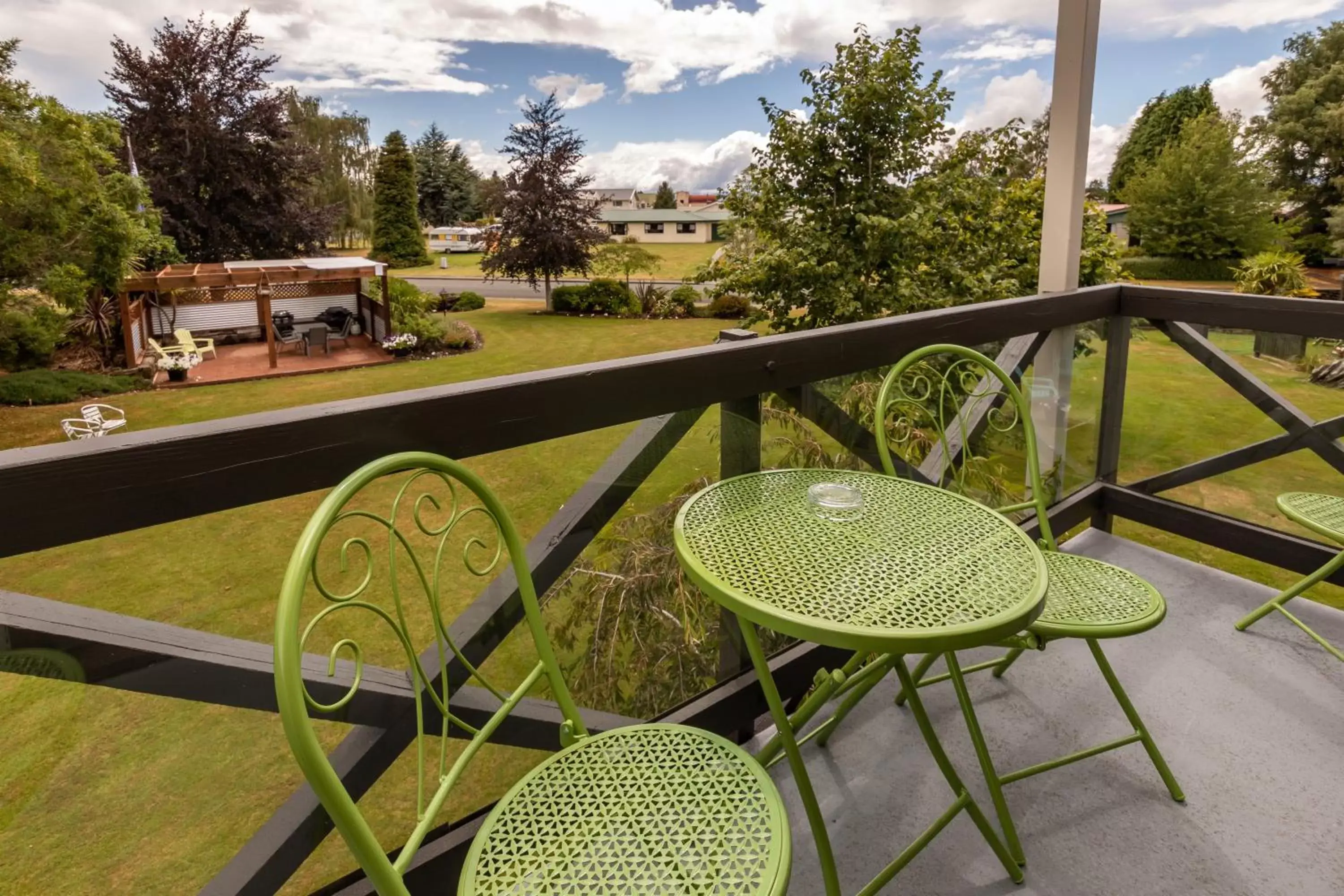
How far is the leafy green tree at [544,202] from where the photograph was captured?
16.2m

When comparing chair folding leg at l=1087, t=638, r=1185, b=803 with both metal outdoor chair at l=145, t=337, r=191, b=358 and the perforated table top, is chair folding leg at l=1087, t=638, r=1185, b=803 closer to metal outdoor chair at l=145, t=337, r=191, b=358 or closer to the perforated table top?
the perforated table top

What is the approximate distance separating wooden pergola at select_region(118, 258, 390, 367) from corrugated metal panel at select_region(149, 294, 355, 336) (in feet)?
0.74

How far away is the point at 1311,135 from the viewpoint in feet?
60.6

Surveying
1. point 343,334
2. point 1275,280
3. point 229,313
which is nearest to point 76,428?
point 229,313

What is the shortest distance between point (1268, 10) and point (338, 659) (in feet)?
52.4

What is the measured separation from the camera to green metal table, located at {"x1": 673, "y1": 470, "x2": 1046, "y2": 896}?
0.90m

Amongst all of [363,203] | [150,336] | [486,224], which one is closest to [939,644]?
[150,336]

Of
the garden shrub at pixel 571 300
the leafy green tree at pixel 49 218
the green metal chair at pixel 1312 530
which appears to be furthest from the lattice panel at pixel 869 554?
the garden shrub at pixel 571 300

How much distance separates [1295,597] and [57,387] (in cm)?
1329

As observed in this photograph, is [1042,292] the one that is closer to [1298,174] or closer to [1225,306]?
[1225,306]

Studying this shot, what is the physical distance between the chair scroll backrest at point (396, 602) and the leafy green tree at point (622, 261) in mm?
17117

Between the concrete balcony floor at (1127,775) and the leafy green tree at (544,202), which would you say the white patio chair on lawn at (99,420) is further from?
the leafy green tree at (544,202)

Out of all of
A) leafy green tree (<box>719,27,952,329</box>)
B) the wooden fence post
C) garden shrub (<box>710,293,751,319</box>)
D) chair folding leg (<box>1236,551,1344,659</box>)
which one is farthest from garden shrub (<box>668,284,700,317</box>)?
chair folding leg (<box>1236,551,1344,659</box>)

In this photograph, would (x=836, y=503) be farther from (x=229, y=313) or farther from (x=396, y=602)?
(x=229, y=313)
